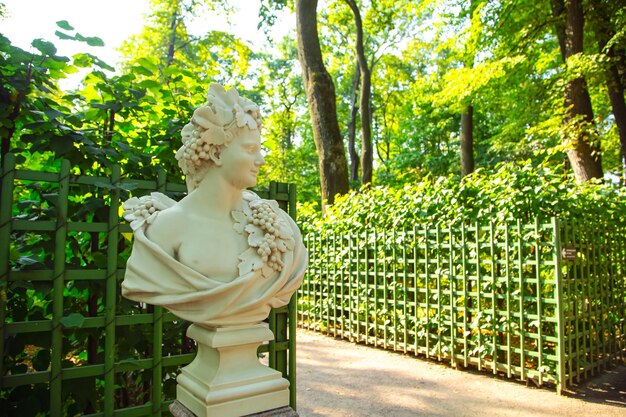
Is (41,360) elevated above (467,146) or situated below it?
below

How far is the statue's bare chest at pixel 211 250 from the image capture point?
199 cm

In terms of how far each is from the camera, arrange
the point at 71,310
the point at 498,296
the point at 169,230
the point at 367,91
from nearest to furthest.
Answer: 1. the point at 169,230
2. the point at 71,310
3. the point at 498,296
4. the point at 367,91

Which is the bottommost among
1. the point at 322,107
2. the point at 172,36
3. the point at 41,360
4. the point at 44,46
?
the point at 41,360

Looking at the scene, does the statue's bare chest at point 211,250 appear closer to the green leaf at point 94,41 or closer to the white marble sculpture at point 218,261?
the white marble sculpture at point 218,261

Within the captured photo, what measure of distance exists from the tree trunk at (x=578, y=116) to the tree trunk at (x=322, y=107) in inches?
165

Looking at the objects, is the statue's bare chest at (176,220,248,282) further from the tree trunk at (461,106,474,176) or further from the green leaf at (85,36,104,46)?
the tree trunk at (461,106,474,176)

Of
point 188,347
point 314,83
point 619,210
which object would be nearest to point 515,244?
point 619,210

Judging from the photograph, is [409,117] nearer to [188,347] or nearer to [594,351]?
[594,351]

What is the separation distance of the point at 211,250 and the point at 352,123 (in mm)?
17863

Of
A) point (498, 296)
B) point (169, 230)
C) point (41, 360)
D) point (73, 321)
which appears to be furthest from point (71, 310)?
point (498, 296)

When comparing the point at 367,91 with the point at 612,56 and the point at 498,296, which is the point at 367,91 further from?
the point at 498,296

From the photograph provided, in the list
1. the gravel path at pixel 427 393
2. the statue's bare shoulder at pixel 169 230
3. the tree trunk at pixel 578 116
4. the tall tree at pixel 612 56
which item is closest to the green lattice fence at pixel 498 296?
the gravel path at pixel 427 393

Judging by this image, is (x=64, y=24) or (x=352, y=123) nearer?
(x=64, y=24)

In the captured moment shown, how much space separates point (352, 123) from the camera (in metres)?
19.3
